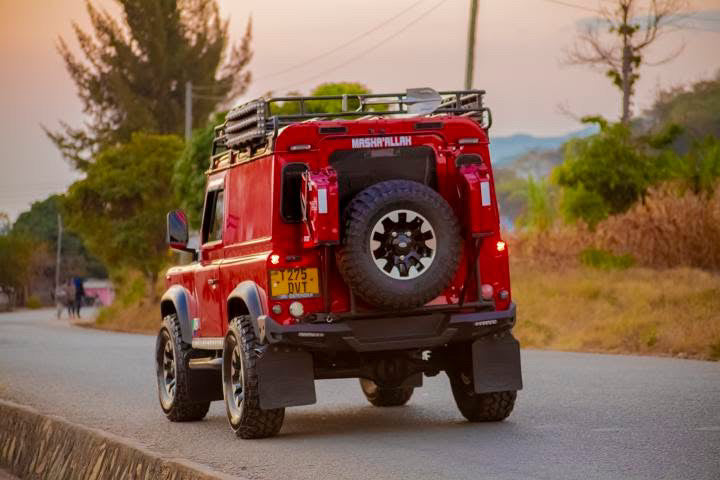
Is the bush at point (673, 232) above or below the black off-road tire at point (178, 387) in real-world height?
above

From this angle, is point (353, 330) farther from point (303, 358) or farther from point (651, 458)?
point (651, 458)

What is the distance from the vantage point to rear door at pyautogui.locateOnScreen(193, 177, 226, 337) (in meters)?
12.5

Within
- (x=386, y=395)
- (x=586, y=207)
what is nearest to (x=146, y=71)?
(x=586, y=207)

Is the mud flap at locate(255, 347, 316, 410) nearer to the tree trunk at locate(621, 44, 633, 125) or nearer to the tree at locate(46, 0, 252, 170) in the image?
the tree trunk at locate(621, 44, 633, 125)

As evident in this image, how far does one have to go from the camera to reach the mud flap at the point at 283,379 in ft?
36.0

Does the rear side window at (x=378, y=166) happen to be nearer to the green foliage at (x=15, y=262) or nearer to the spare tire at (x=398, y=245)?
the spare tire at (x=398, y=245)

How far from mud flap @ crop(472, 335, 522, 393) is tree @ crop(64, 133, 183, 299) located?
1701 inches

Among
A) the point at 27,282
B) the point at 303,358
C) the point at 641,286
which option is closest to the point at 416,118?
the point at 303,358

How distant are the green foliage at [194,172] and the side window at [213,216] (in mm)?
32494

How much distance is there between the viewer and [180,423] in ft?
44.1

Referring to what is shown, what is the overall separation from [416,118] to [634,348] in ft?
37.6

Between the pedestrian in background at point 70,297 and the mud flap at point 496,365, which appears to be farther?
the pedestrian in background at point 70,297

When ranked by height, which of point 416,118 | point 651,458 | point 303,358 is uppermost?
point 416,118

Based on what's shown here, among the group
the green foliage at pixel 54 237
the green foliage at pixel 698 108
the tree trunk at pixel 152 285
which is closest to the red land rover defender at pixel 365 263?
the tree trunk at pixel 152 285
